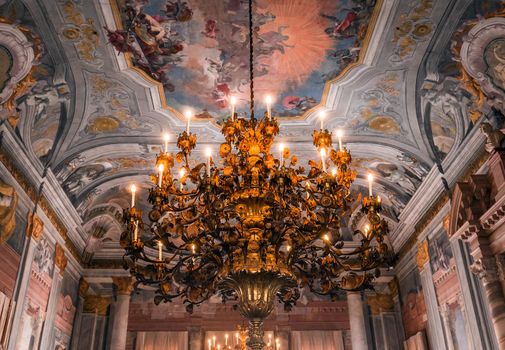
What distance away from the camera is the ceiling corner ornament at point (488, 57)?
691 cm

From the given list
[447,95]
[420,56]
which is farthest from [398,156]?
[420,56]

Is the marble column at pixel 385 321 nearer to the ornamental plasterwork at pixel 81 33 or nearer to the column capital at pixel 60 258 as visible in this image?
the column capital at pixel 60 258

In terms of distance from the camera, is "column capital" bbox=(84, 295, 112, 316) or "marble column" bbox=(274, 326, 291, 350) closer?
"column capital" bbox=(84, 295, 112, 316)

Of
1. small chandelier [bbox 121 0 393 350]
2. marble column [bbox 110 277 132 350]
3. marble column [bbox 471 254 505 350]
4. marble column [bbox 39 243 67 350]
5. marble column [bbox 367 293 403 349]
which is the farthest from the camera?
marble column [bbox 367 293 403 349]

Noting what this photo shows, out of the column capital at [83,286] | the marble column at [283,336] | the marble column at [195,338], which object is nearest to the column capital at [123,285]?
the column capital at [83,286]

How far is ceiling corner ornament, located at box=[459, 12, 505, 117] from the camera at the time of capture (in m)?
6.91

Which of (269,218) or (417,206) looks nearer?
(269,218)

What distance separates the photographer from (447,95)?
838 centimetres

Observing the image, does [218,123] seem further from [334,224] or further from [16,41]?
[334,224]

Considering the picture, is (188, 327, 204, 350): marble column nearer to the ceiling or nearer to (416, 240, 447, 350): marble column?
the ceiling

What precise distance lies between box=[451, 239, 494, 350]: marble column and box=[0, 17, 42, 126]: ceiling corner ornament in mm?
7646

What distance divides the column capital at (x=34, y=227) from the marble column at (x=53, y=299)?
1448 millimetres

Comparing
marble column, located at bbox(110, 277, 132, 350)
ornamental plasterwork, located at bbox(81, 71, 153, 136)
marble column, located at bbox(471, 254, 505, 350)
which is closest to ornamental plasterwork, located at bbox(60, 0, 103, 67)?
ornamental plasterwork, located at bbox(81, 71, 153, 136)

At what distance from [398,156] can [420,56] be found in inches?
113
